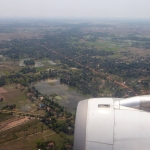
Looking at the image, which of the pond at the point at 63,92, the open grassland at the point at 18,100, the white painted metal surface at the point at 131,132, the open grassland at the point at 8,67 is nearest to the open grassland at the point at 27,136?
the open grassland at the point at 18,100

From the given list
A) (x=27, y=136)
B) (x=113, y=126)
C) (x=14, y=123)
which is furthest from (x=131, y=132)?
(x=14, y=123)

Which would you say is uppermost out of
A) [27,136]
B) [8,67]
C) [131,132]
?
[131,132]

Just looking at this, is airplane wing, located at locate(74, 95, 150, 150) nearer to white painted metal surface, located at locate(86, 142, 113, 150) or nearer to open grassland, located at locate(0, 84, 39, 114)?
white painted metal surface, located at locate(86, 142, 113, 150)

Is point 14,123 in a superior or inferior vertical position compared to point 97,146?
inferior

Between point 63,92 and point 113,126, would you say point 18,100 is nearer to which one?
point 63,92

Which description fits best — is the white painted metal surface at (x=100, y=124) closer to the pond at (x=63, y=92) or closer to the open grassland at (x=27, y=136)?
the open grassland at (x=27, y=136)
